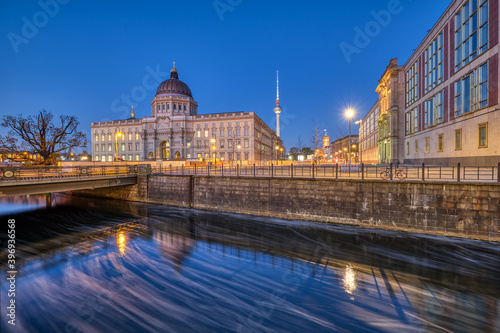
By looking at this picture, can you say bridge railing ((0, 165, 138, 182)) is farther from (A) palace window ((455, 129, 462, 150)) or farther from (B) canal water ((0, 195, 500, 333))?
(A) palace window ((455, 129, 462, 150))

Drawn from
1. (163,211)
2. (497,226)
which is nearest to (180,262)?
(163,211)

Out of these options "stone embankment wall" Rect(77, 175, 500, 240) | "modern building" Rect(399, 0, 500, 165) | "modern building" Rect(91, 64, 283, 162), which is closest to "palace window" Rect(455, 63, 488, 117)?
"modern building" Rect(399, 0, 500, 165)

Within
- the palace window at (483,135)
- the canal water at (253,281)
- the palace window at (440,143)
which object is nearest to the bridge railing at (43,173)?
the canal water at (253,281)

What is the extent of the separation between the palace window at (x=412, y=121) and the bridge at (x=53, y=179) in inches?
1640

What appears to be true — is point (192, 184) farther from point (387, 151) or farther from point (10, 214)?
point (387, 151)

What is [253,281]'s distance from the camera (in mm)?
9555

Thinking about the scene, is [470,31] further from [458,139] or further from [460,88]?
[458,139]

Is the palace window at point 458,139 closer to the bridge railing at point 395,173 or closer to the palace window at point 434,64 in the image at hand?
the bridge railing at point 395,173

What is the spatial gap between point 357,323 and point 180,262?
314 inches

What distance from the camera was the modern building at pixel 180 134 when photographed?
82562 millimetres

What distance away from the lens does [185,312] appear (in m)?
7.58

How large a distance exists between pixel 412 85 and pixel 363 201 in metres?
35.2

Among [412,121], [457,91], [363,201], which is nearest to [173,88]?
[412,121]

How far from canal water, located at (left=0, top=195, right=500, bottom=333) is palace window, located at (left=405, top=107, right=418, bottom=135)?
31.7 m
